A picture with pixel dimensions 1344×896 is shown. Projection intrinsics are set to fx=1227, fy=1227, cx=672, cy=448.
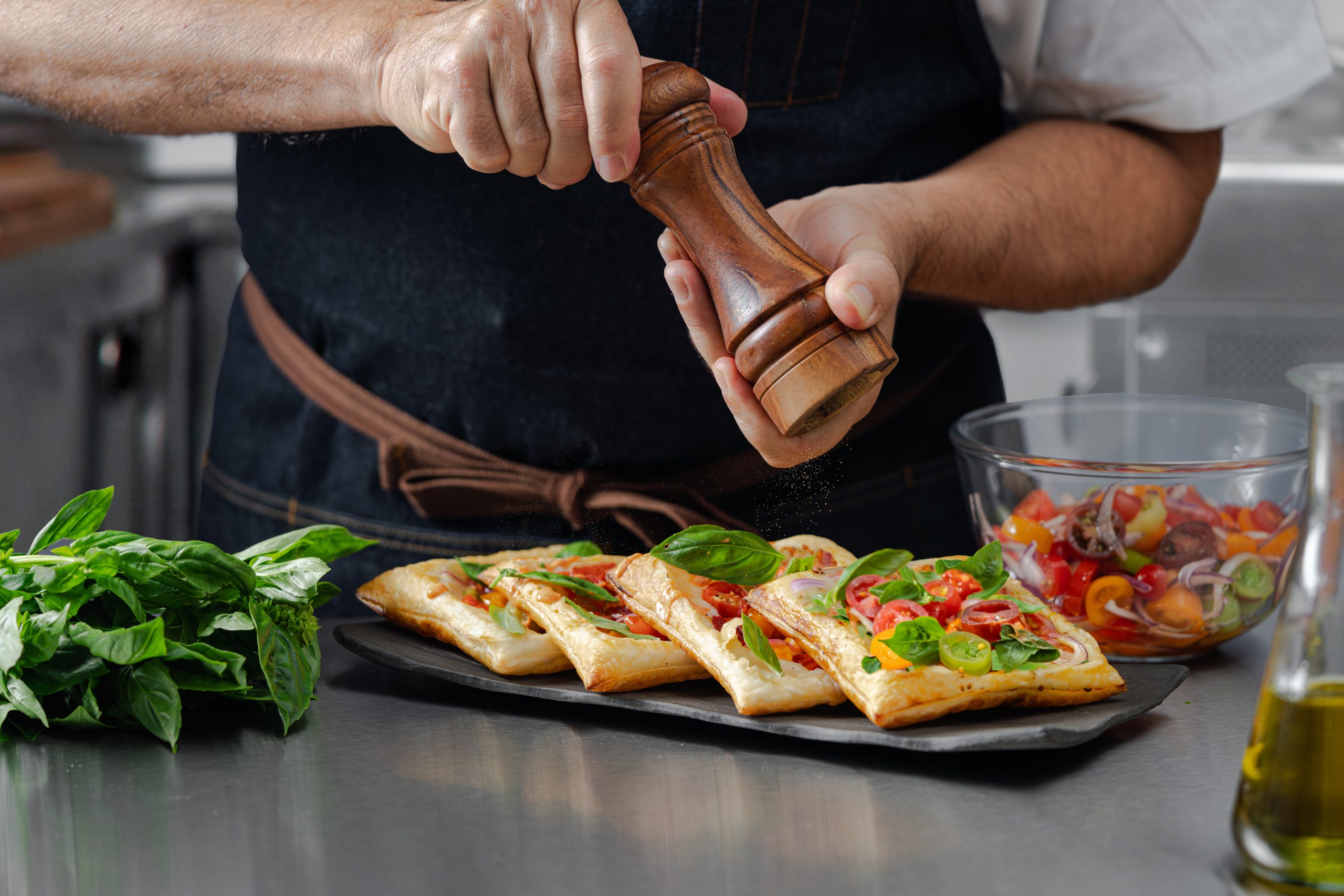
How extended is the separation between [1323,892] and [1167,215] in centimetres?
101

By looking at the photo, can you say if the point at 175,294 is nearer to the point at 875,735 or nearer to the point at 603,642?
the point at 603,642

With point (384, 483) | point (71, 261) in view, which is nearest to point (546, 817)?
point (384, 483)

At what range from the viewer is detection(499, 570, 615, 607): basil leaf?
91cm

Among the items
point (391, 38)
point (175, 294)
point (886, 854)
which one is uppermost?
point (391, 38)

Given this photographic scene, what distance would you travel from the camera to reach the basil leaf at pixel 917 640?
2.42ft

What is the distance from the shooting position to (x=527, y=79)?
79 cm

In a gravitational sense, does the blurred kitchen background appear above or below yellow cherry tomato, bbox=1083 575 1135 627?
above

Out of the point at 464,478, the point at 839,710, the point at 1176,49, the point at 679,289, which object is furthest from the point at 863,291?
the point at 1176,49

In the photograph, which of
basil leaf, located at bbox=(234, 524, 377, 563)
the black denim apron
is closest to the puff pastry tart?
basil leaf, located at bbox=(234, 524, 377, 563)

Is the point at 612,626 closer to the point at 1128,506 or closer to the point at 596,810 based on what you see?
the point at 596,810

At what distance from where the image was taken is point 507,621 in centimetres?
88

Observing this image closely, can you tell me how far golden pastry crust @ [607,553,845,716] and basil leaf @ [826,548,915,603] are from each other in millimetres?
56

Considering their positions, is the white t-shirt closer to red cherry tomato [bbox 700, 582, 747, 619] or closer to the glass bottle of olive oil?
red cherry tomato [bbox 700, 582, 747, 619]

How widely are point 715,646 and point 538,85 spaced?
1.25ft
